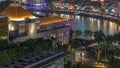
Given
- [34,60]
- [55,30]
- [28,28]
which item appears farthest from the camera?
[55,30]

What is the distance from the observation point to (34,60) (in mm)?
21062

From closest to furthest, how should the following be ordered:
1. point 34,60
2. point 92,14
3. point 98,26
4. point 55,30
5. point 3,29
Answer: point 34,60, point 3,29, point 55,30, point 98,26, point 92,14

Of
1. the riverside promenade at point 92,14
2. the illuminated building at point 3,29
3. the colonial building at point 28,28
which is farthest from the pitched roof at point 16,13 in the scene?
the riverside promenade at point 92,14

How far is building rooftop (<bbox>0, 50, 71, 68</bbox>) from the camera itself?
20125mm

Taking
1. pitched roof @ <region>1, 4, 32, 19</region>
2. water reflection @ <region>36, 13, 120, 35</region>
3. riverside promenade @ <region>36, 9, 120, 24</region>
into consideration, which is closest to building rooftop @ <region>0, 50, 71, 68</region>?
pitched roof @ <region>1, 4, 32, 19</region>

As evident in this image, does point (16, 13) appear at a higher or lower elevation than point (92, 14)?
higher

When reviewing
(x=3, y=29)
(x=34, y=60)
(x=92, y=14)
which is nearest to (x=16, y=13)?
(x=3, y=29)

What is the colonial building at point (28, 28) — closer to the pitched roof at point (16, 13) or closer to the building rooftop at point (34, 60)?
the pitched roof at point (16, 13)

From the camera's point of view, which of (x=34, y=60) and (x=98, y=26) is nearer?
(x=34, y=60)

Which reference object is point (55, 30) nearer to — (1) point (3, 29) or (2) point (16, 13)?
(2) point (16, 13)

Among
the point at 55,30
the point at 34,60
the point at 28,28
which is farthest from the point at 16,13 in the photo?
the point at 34,60

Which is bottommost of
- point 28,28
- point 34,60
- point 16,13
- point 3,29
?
point 28,28

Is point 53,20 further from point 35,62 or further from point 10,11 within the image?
point 35,62

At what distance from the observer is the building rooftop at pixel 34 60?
792 inches
